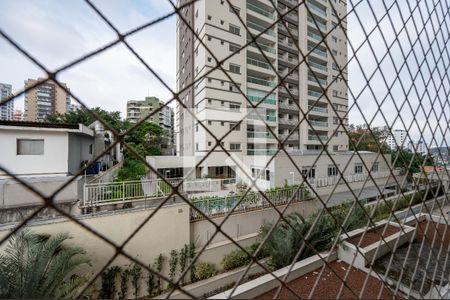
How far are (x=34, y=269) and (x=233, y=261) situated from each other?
2.79m

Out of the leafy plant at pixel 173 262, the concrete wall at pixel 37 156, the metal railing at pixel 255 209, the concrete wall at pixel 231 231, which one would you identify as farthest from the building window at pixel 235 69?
the leafy plant at pixel 173 262

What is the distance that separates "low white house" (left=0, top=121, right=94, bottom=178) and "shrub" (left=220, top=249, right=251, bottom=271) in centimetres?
398

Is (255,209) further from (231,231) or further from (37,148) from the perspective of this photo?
(37,148)

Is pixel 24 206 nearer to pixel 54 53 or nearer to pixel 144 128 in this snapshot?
pixel 54 53

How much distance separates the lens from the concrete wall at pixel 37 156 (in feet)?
15.0

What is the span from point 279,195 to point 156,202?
2.89m

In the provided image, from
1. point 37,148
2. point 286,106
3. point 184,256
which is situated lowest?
point 184,256

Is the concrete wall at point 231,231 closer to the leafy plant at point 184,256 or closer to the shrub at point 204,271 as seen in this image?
the shrub at point 204,271

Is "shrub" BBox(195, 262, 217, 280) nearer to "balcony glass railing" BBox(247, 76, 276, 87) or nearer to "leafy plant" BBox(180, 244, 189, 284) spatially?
"leafy plant" BBox(180, 244, 189, 284)

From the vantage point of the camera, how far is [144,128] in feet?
47.1

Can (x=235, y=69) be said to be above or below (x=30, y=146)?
above

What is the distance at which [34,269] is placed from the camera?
2178 millimetres

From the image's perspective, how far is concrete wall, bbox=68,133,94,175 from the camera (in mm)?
5270

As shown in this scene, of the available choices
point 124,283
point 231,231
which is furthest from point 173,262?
point 231,231
